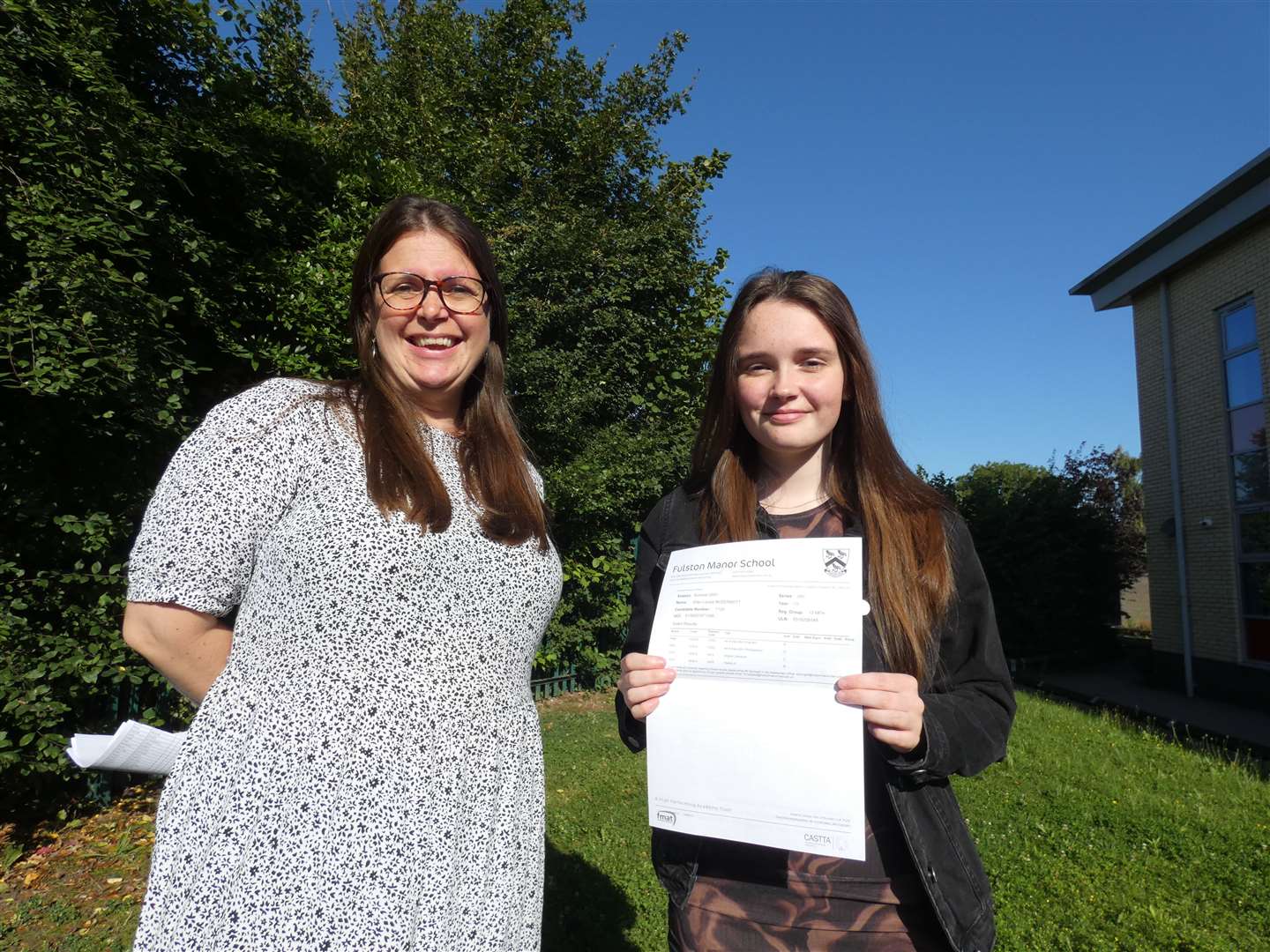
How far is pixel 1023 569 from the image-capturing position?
15.5 m

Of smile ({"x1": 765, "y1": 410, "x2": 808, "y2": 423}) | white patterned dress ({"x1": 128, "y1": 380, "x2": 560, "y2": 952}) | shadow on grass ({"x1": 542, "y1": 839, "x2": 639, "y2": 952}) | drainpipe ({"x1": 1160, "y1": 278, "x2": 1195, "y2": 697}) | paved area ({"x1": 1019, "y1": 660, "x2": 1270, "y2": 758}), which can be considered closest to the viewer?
white patterned dress ({"x1": 128, "y1": 380, "x2": 560, "y2": 952})

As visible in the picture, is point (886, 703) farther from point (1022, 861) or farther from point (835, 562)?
point (1022, 861)

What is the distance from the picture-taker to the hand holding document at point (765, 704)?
54.6 inches

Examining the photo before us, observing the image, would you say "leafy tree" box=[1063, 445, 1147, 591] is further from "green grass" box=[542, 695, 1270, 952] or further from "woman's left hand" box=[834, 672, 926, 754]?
"woman's left hand" box=[834, 672, 926, 754]

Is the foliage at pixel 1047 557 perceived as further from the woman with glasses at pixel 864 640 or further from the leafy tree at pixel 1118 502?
the woman with glasses at pixel 864 640

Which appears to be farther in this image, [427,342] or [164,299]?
[164,299]

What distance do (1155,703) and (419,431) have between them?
1352 centimetres

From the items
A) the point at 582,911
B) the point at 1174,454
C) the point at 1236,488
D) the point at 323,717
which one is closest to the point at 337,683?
the point at 323,717

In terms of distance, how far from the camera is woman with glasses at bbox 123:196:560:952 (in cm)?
130

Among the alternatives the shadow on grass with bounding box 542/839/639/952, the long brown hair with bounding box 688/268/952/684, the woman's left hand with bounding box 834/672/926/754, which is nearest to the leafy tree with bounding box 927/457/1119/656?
the shadow on grass with bounding box 542/839/639/952

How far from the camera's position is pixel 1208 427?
40.4ft

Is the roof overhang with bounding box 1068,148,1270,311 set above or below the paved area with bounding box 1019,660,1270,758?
above

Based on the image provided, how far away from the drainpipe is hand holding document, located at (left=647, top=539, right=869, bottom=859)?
1439 cm

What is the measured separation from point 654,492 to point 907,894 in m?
7.63
